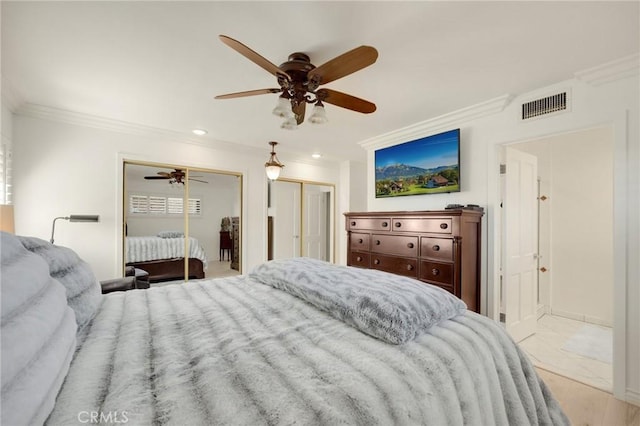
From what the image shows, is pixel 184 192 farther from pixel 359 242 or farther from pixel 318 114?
pixel 318 114

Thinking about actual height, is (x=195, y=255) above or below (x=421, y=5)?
below

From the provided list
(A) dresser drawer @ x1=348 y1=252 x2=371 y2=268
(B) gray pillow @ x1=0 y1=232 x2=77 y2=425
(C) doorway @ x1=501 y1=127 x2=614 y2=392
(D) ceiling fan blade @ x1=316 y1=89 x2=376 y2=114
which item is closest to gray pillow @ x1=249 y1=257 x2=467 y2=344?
(B) gray pillow @ x1=0 y1=232 x2=77 y2=425

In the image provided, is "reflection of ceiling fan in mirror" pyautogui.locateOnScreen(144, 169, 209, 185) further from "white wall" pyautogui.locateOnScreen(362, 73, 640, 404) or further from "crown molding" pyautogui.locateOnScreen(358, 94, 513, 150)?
"white wall" pyautogui.locateOnScreen(362, 73, 640, 404)

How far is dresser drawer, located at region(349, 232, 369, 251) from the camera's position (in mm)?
3469

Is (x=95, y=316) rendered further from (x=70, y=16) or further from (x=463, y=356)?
(x=70, y=16)

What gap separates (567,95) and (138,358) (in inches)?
132

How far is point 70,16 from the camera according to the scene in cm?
158

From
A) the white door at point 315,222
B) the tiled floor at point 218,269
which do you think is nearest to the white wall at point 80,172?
the tiled floor at point 218,269

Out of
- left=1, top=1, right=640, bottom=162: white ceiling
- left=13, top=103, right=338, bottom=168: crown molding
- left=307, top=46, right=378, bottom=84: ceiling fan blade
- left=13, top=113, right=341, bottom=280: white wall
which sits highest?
left=1, top=1, right=640, bottom=162: white ceiling

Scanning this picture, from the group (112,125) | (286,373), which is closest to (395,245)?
(286,373)

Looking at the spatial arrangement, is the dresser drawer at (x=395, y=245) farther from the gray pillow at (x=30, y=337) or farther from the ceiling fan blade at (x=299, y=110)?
the gray pillow at (x=30, y=337)

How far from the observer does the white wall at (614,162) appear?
1.96 m

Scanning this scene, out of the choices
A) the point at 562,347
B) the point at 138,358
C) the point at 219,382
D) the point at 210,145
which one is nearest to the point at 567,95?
the point at 562,347

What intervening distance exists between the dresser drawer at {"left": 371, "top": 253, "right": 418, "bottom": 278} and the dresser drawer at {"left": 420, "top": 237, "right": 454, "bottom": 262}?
0.17m
